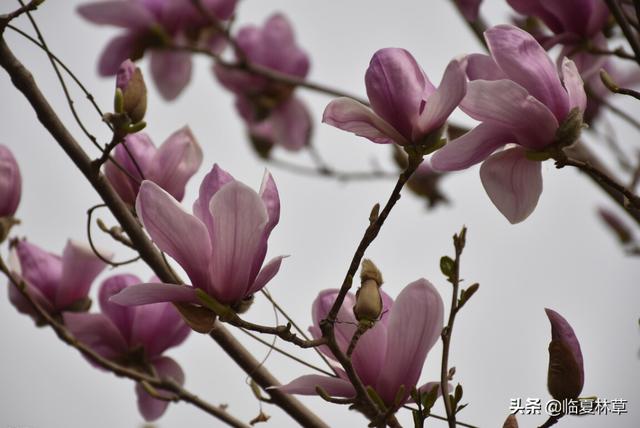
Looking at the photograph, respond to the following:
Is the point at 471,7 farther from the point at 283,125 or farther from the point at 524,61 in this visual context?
the point at 283,125

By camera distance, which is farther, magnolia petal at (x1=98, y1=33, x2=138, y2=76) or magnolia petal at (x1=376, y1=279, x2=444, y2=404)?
→ magnolia petal at (x1=98, y1=33, x2=138, y2=76)

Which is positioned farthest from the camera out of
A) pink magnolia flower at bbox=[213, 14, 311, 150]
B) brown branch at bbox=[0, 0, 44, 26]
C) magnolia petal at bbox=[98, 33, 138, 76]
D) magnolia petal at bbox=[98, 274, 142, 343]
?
pink magnolia flower at bbox=[213, 14, 311, 150]

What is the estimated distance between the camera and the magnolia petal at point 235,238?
633mm

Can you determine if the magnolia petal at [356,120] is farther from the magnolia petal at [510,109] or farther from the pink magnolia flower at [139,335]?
the pink magnolia flower at [139,335]

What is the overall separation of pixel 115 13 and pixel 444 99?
994 mm

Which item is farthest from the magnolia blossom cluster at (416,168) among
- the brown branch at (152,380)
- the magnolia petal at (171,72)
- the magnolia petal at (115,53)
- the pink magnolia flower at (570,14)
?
the magnolia petal at (171,72)

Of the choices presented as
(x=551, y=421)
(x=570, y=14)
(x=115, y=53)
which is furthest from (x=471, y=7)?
(x=115, y=53)

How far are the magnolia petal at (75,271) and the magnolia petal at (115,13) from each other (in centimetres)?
60

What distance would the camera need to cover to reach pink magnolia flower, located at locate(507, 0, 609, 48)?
37.1 inches

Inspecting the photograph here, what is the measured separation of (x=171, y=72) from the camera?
5.29 feet

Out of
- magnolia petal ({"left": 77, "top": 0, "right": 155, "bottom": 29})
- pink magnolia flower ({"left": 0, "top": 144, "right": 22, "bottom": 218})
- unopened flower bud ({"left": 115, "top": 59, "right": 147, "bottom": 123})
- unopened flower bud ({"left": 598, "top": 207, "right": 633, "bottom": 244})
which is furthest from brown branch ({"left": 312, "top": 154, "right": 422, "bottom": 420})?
unopened flower bud ({"left": 598, "top": 207, "right": 633, "bottom": 244})

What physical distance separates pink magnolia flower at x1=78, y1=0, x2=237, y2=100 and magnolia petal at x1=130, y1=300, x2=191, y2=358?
1.89 feet

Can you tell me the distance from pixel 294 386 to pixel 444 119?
0.27 metres

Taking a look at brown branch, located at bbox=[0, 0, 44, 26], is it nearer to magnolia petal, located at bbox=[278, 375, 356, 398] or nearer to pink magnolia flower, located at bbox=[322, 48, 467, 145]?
pink magnolia flower, located at bbox=[322, 48, 467, 145]
